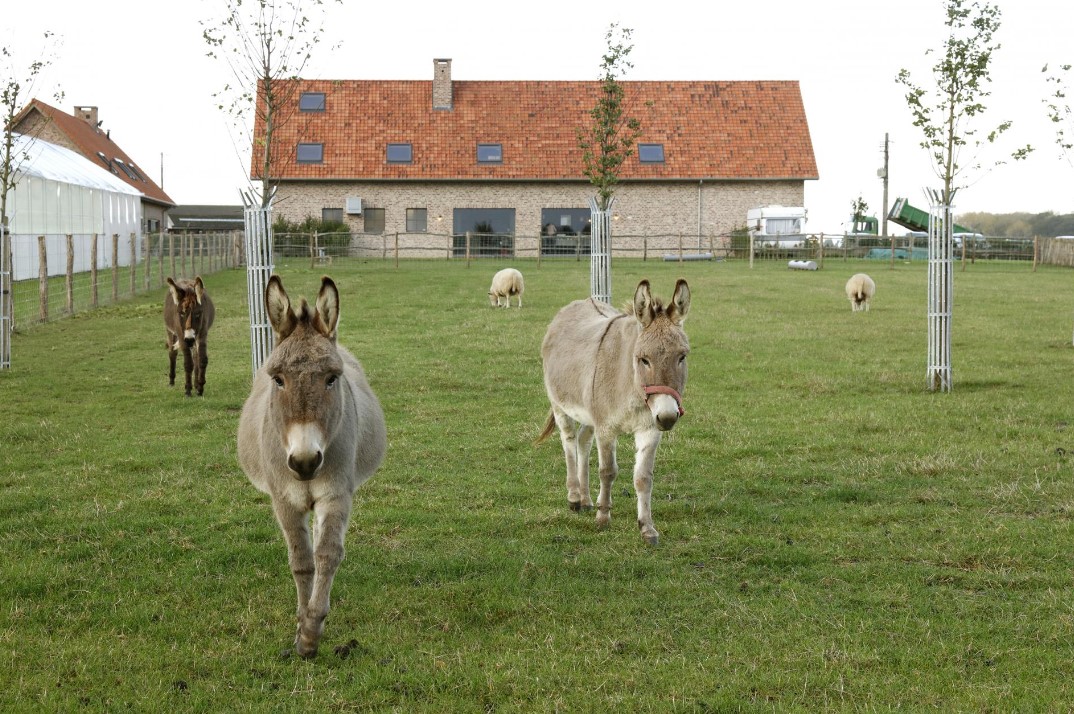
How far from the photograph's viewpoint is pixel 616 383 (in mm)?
6910

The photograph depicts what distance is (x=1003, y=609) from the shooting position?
5.39 metres

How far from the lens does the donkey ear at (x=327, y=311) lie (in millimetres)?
4727

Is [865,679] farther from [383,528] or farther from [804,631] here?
[383,528]

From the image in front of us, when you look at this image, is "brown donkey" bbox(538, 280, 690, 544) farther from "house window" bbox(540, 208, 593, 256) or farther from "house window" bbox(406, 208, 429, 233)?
"house window" bbox(406, 208, 429, 233)

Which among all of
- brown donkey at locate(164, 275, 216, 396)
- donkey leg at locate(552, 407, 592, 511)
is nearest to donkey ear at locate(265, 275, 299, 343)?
donkey leg at locate(552, 407, 592, 511)

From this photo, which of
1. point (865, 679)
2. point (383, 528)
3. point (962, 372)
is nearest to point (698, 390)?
point (962, 372)

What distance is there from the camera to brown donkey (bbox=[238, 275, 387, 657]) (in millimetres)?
4410

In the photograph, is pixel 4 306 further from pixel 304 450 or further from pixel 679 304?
pixel 304 450

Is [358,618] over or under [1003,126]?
under

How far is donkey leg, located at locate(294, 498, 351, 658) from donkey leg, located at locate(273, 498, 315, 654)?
0.25 ft

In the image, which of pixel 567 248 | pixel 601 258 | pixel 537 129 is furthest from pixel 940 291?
pixel 537 129

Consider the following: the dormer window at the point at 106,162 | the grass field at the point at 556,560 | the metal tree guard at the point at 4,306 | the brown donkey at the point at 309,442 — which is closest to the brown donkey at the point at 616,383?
the grass field at the point at 556,560

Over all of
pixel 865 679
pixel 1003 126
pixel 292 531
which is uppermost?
pixel 1003 126

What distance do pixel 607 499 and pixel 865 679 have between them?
2.82 metres
